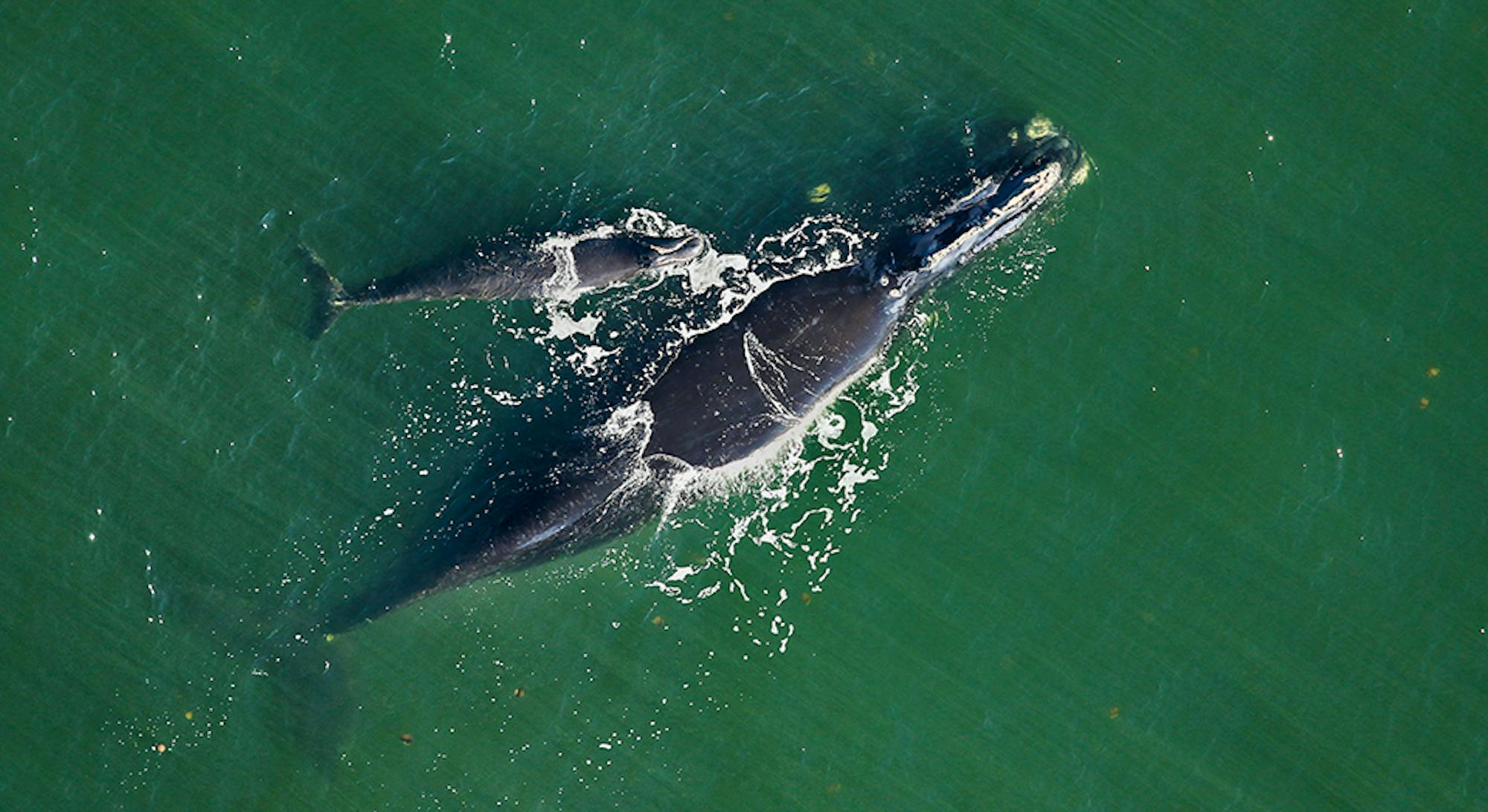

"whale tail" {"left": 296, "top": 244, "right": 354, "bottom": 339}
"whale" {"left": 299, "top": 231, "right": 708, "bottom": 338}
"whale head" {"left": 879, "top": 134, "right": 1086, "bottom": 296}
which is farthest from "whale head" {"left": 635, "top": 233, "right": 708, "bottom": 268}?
"whale tail" {"left": 296, "top": 244, "right": 354, "bottom": 339}

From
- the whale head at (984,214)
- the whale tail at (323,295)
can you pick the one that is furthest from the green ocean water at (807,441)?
the whale head at (984,214)

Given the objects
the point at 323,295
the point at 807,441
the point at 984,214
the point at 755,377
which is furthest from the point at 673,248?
the point at 323,295

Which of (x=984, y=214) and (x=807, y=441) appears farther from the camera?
(x=807, y=441)

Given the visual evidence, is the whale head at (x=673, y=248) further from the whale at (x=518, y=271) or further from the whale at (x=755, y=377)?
the whale at (x=755, y=377)

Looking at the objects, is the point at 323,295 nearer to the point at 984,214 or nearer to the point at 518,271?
the point at 518,271

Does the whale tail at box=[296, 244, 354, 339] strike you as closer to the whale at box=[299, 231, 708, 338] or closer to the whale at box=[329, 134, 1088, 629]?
the whale at box=[299, 231, 708, 338]

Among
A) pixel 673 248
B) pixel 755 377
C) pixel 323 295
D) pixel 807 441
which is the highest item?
pixel 673 248

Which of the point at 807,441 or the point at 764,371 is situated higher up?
the point at 764,371
